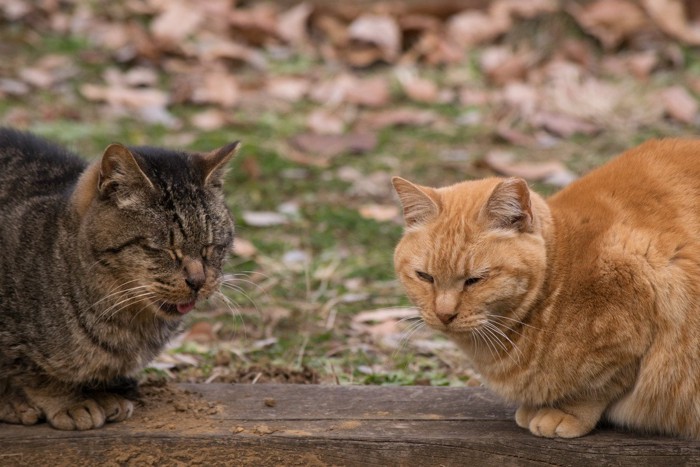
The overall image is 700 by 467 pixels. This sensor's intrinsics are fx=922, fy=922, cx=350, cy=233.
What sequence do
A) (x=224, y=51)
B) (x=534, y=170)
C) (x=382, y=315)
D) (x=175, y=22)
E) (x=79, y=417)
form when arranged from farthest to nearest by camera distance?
(x=175, y=22) → (x=224, y=51) → (x=534, y=170) → (x=382, y=315) → (x=79, y=417)

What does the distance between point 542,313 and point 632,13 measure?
541cm

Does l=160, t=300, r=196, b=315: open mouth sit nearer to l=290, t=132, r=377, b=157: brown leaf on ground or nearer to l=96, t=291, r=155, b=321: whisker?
l=96, t=291, r=155, b=321: whisker

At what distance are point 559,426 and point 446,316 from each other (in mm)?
485

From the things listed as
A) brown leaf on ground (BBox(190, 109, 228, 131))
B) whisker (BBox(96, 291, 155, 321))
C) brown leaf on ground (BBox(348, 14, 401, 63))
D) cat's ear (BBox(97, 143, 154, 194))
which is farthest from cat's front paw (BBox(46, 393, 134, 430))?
brown leaf on ground (BBox(348, 14, 401, 63))

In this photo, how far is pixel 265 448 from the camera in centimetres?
280

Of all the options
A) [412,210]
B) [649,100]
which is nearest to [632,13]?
[649,100]

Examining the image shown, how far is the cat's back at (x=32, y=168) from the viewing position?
3.19 metres

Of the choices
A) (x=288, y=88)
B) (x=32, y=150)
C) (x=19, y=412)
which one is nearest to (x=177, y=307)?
(x=19, y=412)

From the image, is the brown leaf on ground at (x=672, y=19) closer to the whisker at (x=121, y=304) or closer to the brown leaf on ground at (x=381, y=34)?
the brown leaf on ground at (x=381, y=34)

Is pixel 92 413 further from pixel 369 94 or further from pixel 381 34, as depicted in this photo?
pixel 381 34

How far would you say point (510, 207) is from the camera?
278 centimetres

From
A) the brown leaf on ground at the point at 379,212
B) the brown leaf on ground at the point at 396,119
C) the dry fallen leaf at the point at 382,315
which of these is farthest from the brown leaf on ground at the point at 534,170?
the dry fallen leaf at the point at 382,315

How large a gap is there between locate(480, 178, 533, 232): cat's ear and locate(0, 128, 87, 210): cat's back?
142 cm

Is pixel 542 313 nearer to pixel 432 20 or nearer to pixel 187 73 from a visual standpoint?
pixel 187 73
